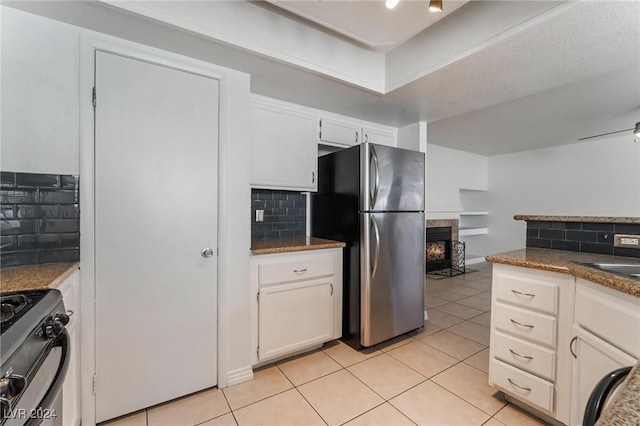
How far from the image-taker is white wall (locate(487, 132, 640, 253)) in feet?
14.0

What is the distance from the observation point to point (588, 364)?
4.19 feet

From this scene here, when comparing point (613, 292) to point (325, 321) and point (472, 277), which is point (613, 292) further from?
point (472, 277)

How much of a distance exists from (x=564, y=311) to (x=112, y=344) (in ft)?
7.90

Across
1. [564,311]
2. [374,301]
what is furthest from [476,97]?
[374,301]

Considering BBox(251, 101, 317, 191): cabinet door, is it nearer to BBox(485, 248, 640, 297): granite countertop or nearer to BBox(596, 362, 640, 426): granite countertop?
BBox(485, 248, 640, 297): granite countertop

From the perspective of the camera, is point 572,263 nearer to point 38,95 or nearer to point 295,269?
point 295,269

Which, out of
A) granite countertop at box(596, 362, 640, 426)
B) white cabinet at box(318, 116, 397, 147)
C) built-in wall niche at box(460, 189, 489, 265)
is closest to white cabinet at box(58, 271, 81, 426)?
granite countertop at box(596, 362, 640, 426)

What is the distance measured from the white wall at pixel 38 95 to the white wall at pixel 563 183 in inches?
253

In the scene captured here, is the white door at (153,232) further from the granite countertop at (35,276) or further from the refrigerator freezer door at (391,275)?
the refrigerator freezer door at (391,275)

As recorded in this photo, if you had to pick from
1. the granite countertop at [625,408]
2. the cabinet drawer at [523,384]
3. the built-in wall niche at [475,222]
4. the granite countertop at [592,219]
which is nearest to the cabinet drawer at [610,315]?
the cabinet drawer at [523,384]

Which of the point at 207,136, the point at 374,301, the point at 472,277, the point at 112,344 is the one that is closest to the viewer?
the point at 112,344

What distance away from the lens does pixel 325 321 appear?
229cm

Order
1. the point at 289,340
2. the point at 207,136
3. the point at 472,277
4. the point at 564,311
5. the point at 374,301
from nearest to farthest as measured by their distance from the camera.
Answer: the point at 564,311 → the point at 207,136 → the point at 289,340 → the point at 374,301 → the point at 472,277

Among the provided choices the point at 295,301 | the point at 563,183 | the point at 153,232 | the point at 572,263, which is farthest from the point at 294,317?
the point at 563,183
